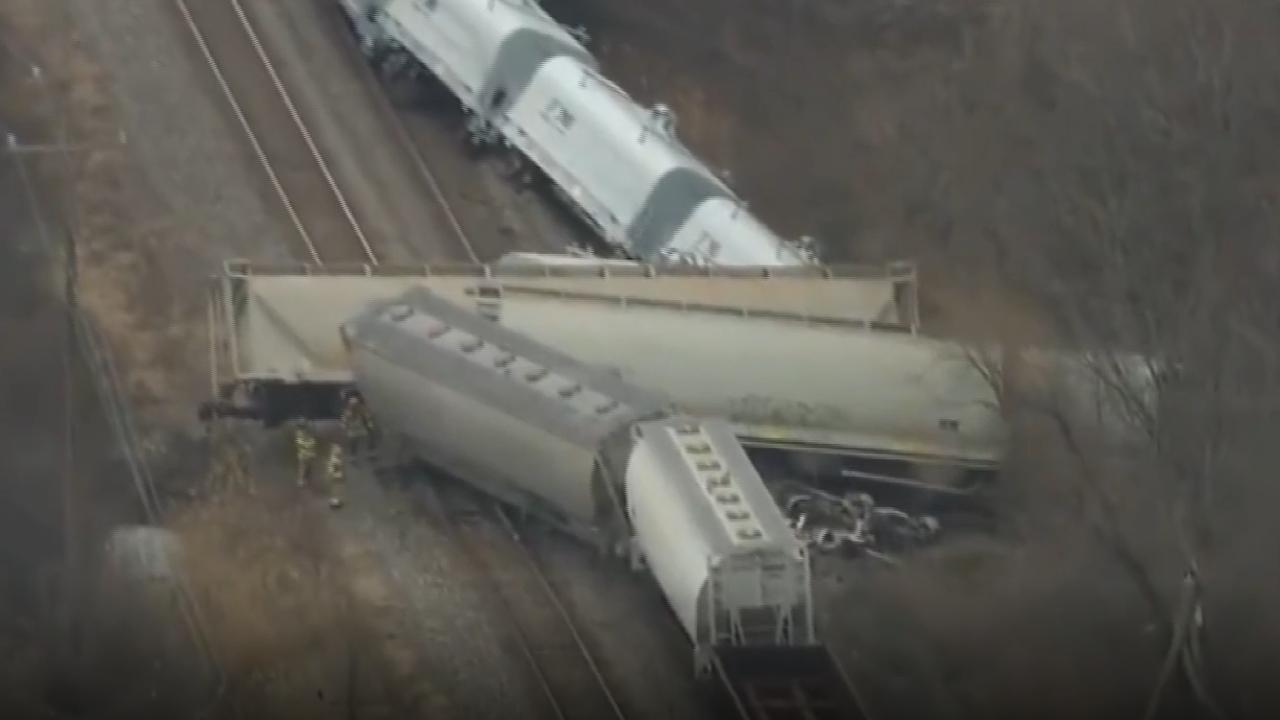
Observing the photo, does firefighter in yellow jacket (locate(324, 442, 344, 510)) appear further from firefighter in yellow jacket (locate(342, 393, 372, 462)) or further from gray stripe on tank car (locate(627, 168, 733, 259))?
gray stripe on tank car (locate(627, 168, 733, 259))

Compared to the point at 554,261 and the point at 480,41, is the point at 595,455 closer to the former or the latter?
the point at 554,261

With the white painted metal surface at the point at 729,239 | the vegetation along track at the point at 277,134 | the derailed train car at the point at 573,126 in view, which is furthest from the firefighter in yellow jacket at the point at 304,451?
the white painted metal surface at the point at 729,239

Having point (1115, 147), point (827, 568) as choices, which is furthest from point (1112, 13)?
point (827, 568)

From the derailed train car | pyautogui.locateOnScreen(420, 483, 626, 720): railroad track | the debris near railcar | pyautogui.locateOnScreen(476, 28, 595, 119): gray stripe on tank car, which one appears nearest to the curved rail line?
the derailed train car

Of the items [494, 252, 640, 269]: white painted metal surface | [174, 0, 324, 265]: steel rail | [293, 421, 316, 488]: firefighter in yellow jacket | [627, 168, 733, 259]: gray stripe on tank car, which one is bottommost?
[293, 421, 316, 488]: firefighter in yellow jacket

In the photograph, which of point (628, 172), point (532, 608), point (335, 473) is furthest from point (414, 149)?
point (532, 608)

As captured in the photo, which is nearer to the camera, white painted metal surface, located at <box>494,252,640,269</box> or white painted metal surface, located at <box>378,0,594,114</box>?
white painted metal surface, located at <box>494,252,640,269</box>

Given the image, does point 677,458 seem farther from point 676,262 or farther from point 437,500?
point 676,262
